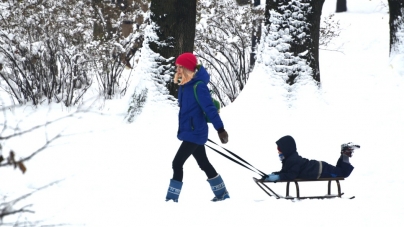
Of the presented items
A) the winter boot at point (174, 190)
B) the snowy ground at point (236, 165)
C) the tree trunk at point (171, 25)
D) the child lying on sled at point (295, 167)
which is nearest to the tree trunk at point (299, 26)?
the snowy ground at point (236, 165)

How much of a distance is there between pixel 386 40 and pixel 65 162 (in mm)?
13633

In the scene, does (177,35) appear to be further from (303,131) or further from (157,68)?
(303,131)

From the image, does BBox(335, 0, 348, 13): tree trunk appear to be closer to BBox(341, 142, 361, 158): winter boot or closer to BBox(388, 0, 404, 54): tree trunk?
BBox(388, 0, 404, 54): tree trunk

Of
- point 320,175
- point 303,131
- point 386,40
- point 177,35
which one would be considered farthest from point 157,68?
point 386,40

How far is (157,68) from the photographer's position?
313 inches

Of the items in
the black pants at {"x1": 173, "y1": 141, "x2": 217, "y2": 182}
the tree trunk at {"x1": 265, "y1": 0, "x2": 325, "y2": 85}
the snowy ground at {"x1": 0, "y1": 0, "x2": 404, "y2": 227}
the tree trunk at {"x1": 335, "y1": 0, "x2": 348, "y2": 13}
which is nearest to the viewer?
the snowy ground at {"x1": 0, "y1": 0, "x2": 404, "y2": 227}

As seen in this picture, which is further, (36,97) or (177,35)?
(36,97)

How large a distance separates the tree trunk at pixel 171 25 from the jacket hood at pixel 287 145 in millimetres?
3215

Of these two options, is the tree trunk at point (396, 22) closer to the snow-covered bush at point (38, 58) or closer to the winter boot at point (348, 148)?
the winter boot at point (348, 148)

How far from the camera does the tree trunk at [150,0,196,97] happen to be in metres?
7.89

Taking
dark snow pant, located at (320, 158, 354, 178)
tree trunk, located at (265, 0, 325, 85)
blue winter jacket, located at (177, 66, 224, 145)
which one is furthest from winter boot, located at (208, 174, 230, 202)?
tree trunk, located at (265, 0, 325, 85)

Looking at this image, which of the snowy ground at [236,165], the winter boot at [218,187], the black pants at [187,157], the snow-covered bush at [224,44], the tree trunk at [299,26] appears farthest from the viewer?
the snow-covered bush at [224,44]

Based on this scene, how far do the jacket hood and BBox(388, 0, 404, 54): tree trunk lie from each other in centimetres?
506

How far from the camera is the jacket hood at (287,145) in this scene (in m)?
5.03
